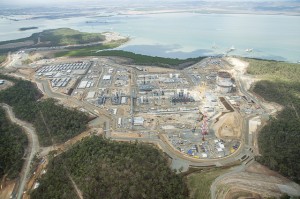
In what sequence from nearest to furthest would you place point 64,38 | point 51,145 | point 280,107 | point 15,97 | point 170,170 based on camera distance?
1. point 170,170
2. point 51,145
3. point 280,107
4. point 15,97
5. point 64,38

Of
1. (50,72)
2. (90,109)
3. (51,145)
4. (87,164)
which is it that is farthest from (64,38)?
(87,164)

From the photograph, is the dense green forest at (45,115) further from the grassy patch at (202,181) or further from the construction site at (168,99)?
the grassy patch at (202,181)

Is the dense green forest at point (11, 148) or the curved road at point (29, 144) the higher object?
the dense green forest at point (11, 148)

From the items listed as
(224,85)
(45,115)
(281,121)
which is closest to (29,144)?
(45,115)

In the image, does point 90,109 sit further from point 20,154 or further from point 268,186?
point 268,186

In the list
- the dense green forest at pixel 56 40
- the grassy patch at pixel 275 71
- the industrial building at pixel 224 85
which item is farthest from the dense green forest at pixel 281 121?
the dense green forest at pixel 56 40
